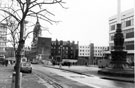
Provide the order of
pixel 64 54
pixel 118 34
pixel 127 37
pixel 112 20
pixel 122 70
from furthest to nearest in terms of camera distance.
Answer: pixel 64 54, pixel 112 20, pixel 127 37, pixel 118 34, pixel 122 70

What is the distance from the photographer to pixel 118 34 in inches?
1217

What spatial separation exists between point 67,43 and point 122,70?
14976 cm

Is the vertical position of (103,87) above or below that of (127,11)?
below

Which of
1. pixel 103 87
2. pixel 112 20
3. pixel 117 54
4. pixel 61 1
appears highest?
pixel 112 20

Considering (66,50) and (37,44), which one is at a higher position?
(66,50)

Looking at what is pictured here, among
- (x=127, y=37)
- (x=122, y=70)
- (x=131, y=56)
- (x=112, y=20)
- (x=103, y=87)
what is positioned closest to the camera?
(x=103, y=87)

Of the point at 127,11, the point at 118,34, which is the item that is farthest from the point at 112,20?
the point at 118,34

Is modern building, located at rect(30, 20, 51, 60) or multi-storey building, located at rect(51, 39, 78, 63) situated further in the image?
multi-storey building, located at rect(51, 39, 78, 63)

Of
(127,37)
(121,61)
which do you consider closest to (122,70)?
(121,61)

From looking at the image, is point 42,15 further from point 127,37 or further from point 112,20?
point 112,20

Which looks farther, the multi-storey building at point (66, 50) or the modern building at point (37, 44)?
the multi-storey building at point (66, 50)

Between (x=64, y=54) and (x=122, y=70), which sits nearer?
(x=122, y=70)

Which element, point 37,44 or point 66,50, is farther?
point 66,50

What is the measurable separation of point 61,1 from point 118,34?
71.8ft
